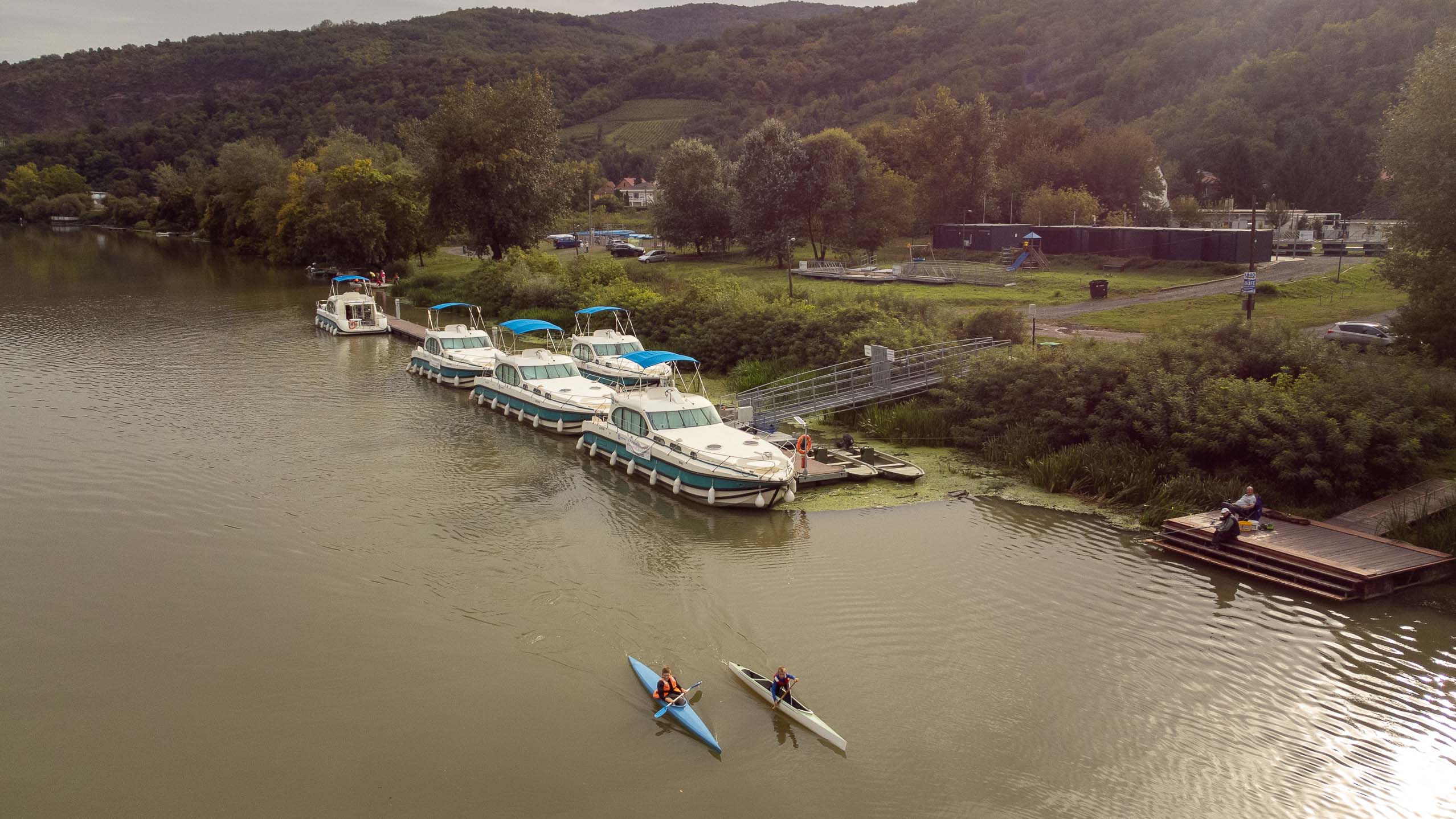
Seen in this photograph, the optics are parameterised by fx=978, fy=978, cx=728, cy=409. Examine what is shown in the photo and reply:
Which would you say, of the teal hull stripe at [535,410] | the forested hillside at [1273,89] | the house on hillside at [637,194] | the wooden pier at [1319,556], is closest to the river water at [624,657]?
the wooden pier at [1319,556]

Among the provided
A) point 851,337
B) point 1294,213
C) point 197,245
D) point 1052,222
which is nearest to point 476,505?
point 851,337

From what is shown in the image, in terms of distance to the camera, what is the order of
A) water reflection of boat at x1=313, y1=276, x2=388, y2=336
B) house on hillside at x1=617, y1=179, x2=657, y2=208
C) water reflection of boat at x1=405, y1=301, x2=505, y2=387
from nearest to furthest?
water reflection of boat at x1=405, y1=301, x2=505, y2=387, water reflection of boat at x1=313, y1=276, x2=388, y2=336, house on hillside at x1=617, y1=179, x2=657, y2=208

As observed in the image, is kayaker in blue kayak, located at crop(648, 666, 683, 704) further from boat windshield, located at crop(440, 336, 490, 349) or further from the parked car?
boat windshield, located at crop(440, 336, 490, 349)

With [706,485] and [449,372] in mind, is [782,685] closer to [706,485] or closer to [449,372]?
[706,485]

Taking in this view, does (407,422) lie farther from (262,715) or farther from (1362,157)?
(1362,157)

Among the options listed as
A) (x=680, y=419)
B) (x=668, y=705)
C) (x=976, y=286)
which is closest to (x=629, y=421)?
(x=680, y=419)

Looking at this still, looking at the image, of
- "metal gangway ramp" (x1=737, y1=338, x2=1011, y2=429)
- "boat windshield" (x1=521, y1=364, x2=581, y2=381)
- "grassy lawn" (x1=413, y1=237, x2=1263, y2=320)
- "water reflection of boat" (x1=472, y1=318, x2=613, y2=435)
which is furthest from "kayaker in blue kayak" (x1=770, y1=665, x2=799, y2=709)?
"grassy lawn" (x1=413, y1=237, x2=1263, y2=320)
